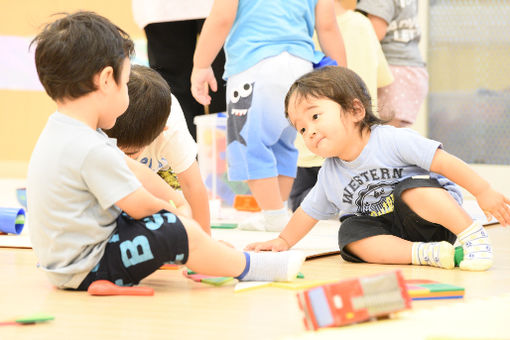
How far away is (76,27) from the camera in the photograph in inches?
42.9

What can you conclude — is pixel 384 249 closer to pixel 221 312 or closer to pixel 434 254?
pixel 434 254

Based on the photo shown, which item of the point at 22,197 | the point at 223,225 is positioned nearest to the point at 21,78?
the point at 22,197

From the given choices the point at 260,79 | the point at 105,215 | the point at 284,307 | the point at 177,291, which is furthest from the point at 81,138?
the point at 260,79

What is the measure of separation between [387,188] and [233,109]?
0.61 m

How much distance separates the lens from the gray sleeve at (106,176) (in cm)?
104

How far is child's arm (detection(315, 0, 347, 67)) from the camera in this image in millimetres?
1933

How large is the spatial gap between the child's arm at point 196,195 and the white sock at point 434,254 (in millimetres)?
481

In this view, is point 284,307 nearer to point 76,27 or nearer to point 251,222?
point 76,27

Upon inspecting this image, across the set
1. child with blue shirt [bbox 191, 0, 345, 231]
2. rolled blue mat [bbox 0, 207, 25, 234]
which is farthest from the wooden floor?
child with blue shirt [bbox 191, 0, 345, 231]

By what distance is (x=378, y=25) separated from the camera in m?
2.44

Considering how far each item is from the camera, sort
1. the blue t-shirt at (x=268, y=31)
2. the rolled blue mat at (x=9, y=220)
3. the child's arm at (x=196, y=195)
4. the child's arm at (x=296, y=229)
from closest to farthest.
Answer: the child's arm at (x=296, y=229) → the child's arm at (x=196, y=195) → the rolled blue mat at (x=9, y=220) → the blue t-shirt at (x=268, y=31)

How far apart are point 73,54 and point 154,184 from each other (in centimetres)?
41

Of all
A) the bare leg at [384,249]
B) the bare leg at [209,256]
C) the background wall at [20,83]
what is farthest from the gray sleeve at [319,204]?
the background wall at [20,83]

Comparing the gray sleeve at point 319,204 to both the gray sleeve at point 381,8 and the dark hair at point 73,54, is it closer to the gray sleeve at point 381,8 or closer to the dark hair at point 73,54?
the dark hair at point 73,54
